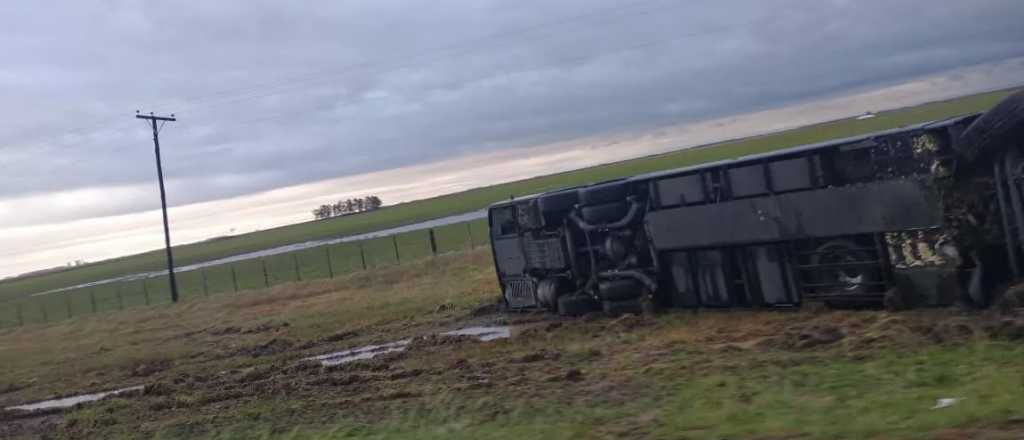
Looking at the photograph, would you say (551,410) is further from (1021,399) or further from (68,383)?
(68,383)

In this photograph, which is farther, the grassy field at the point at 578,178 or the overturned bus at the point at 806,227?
the grassy field at the point at 578,178

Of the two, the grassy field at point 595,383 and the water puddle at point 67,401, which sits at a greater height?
the water puddle at point 67,401

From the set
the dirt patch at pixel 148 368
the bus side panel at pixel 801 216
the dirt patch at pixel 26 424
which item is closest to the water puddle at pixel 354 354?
the dirt patch at pixel 26 424

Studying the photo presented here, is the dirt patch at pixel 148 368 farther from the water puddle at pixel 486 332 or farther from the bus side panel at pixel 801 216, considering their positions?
the bus side panel at pixel 801 216

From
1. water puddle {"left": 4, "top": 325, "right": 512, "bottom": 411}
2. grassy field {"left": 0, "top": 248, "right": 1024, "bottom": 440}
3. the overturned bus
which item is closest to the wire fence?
water puddle {"left": 4, "top": 325, "right": 512, "bottom": 411}

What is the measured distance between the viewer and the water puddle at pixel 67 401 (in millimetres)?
17953

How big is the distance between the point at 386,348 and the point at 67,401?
18.5 feet

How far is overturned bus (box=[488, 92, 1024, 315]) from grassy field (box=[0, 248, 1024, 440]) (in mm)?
507

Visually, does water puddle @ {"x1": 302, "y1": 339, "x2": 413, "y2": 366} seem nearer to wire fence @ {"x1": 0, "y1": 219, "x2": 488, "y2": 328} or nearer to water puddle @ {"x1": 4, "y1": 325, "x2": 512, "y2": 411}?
water puddle @ {"x1": 4, "y1": 325, "x2": 512, "y2": 411}

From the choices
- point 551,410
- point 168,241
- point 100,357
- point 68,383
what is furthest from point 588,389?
point 168,241

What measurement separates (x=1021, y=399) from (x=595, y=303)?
11.7 metres

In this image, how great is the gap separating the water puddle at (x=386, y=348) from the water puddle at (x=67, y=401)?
132 inches

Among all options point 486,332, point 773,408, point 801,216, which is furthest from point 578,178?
point 773,408

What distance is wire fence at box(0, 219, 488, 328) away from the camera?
176 ft
